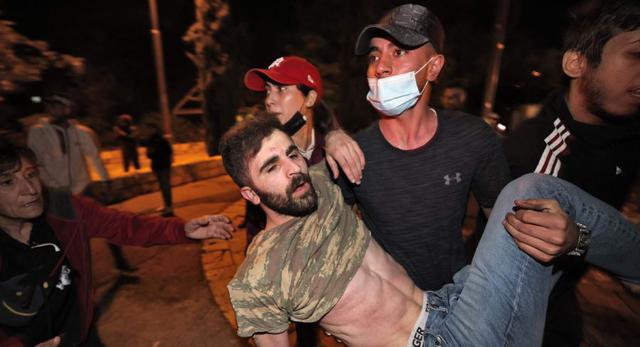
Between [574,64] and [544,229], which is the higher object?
[574,64]

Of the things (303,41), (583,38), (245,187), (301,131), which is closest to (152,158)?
(301,131)

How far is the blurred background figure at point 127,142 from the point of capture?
972 cm

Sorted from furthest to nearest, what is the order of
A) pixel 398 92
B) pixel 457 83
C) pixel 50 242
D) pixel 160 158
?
pixel 457 83, pixel 160 158, pixel 50 242, pixel 398 92

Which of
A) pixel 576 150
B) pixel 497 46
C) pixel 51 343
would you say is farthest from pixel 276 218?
pixel 497 46

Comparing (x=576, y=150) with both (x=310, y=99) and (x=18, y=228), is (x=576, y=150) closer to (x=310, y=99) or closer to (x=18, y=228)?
(x=310, y=99)

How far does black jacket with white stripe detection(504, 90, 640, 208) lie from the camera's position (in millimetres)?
2135

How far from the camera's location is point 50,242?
2.39m

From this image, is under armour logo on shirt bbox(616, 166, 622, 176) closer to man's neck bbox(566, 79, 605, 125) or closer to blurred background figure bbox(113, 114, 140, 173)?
man's neck bbox(566, 79, 605, 125)

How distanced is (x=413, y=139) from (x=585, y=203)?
964 millimetres

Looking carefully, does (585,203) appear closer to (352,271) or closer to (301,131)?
(352,271)

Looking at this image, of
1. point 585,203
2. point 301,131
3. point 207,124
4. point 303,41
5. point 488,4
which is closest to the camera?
point 585,203

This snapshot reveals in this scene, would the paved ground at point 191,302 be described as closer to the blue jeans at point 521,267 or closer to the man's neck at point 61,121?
the blue jeans at point 521,267

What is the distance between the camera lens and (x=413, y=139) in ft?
7.43

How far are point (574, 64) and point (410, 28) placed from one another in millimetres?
1027
